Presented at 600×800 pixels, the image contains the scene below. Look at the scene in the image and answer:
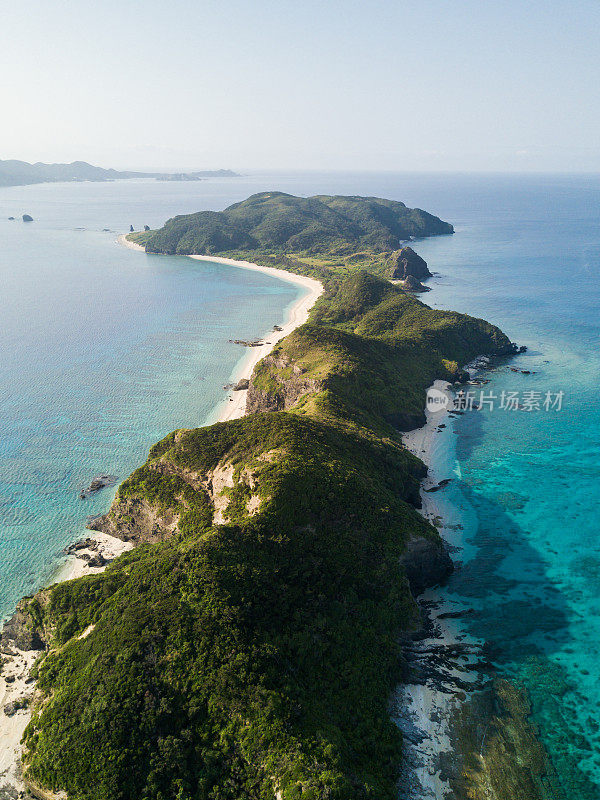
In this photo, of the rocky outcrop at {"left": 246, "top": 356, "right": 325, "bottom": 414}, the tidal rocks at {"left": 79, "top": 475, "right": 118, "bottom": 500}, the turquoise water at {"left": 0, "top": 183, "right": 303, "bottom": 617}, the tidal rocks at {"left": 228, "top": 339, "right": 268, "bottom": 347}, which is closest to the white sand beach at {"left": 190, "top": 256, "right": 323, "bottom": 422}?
the tidal rocks at {"left": 228, "top": 339, "right": 268, "bottom": 347}

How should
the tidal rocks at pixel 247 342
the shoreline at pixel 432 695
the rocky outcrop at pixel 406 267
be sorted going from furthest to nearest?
the rocky outcrop at pixel 406 267 < the tidal rocks at pixel 247 342 < the shoreline at pixel 432 695

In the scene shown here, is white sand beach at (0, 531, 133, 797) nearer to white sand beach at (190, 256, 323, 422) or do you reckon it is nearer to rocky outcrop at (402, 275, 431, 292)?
white sand beach at (190, 256, 323, 422)

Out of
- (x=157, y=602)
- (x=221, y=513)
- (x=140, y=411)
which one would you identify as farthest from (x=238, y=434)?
(x=140, y=411)

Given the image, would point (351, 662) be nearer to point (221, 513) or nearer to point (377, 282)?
point (221, 513)

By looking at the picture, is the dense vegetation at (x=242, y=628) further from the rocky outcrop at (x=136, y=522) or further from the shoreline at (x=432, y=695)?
the shoreline at (x=432, y=695)

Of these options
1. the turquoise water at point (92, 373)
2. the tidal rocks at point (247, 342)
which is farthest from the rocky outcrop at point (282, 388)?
the tidal rocks at point (247, 342)

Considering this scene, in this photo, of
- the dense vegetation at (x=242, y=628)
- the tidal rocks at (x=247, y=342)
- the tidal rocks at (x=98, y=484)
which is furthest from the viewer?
the tidal rocks at (x=247, y=342)

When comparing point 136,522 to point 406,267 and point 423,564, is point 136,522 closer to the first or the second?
point 423,564

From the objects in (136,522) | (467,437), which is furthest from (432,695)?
(467,437)
